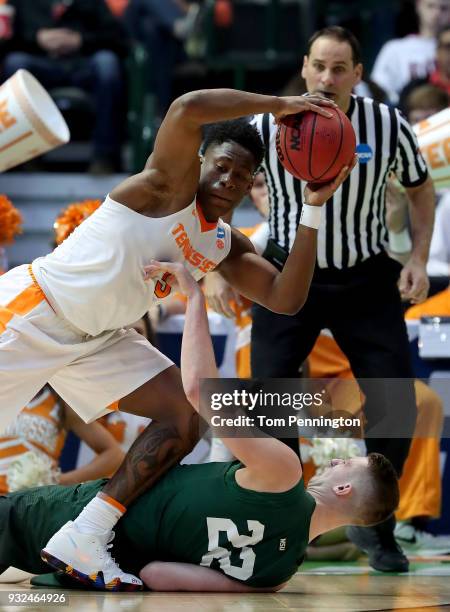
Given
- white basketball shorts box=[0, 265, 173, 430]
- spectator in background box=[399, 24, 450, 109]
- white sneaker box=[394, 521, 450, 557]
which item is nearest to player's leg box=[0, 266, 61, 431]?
white basketball shorts box=[0, 265, 173, 430]

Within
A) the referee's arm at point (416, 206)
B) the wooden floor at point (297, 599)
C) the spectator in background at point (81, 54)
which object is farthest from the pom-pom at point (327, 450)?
the spectator in background at point (81, 54)

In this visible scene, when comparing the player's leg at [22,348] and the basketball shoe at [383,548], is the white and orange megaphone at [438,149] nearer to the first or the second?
the basketball shoe at [383,548]

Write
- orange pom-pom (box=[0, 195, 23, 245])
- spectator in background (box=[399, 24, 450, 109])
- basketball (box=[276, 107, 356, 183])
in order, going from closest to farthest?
basketball (box=[276, 107, 356, 183]), orange pom-pom (box=[0, 195, 23, 245]), spectator in background (box=[399, 24, 450, 109])

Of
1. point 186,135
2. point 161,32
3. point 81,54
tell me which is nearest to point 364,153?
point 186,135

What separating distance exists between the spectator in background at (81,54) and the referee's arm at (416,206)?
12.7ft

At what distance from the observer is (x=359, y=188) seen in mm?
4750

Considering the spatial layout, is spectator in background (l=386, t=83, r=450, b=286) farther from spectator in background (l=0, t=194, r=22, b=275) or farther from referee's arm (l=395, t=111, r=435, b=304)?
spectator in background (l=0, t=194, r=22, b=275)

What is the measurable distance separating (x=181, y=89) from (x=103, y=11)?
0.90 metres

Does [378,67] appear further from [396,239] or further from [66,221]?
[66,221]

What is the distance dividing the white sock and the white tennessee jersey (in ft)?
1.88

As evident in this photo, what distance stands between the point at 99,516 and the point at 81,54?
5.56 meters

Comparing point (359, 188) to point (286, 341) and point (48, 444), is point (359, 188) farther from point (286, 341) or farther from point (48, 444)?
point (48, 444)

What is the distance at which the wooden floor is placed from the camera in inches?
Result: 136

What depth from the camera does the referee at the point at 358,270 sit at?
15.3 feet
